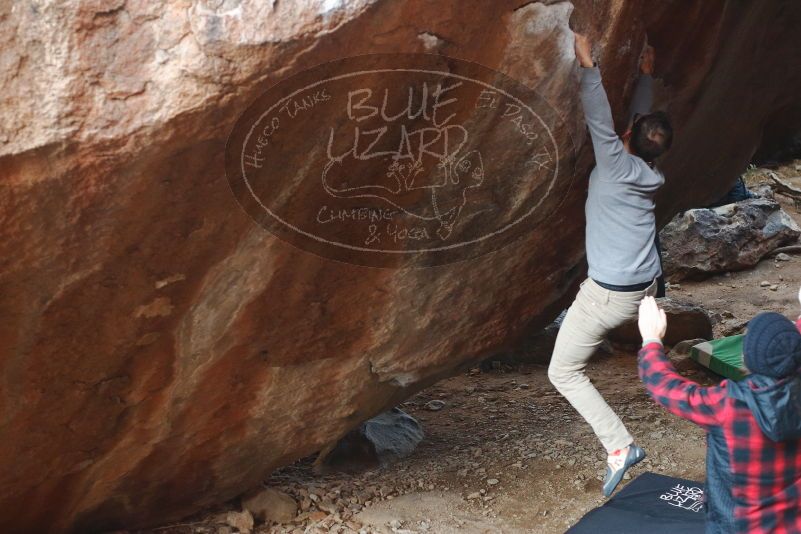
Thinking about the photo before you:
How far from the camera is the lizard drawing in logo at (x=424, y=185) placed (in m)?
2.89

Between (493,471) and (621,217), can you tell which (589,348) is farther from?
(493,471)

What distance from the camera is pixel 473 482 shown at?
13.5ft

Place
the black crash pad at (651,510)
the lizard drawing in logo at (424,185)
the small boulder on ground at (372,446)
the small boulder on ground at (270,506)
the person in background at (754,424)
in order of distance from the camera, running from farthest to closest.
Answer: the small boulder on ground at (372,446) → the small boulder on ground at (270,506) → the black crash pad at (651,510) → the lizard drawing in logo at (424,185) → the person in background at (754,424)

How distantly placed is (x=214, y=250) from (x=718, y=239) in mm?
5797

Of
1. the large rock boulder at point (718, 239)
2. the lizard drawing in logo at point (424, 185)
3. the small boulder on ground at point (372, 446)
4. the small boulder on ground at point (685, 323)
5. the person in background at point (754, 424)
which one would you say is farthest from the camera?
the large rock boulder at point (718, 239)

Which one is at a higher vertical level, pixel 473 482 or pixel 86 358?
pixel 86 358

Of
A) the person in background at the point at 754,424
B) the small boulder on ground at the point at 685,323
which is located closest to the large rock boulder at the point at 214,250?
the person in background at the point at 754,424

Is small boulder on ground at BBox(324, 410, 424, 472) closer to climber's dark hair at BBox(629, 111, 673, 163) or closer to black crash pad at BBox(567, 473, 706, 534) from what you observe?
black crash pad at BBox(567, 473, 706, 534)

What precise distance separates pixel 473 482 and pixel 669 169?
1.73 meters

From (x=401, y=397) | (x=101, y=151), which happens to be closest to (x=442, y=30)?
(x=101, y=151)

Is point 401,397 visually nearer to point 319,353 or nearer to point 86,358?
point 319,353

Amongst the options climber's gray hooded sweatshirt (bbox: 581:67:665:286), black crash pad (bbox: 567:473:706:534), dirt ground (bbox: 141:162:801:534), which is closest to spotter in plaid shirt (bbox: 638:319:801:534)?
climber's gray hooded sweatshirt (bbox: 581:67:665:286)

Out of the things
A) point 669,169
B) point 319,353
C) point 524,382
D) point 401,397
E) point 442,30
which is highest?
point 442,30

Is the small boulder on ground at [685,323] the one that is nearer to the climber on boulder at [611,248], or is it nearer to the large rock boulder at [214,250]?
the large rock boulder at [214,250]
